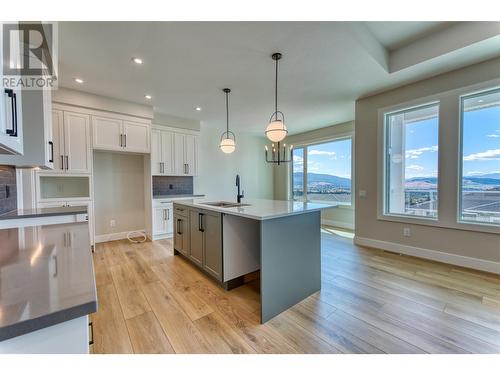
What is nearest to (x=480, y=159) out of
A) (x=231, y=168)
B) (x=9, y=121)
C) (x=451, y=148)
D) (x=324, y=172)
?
(x=451, y=148)

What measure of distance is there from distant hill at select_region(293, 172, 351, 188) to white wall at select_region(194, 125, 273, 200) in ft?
3.78

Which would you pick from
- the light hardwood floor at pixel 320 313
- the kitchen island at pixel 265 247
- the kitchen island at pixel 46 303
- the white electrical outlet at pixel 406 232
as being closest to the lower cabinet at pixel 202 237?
the kitchen island at pixel 265 247

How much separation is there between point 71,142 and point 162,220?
80.7 inches

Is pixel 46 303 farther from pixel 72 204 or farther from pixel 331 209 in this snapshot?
pixel 331 209

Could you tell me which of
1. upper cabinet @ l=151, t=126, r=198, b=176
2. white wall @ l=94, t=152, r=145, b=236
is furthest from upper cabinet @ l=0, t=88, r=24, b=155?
white wall @ l=94, t=152, r=145, b=236

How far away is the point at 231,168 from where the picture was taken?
21.4 ft

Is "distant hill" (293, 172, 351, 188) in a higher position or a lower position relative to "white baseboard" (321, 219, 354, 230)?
higher

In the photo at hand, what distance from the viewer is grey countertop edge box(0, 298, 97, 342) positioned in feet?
1.58

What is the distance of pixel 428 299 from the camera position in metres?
2.22

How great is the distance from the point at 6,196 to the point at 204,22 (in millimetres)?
2776

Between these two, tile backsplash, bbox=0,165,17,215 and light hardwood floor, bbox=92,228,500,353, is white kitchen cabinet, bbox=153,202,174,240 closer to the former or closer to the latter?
light hardwood floor, bbox=92,228,500,353

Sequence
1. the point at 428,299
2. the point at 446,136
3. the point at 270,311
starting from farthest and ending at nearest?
the point at 446,136
the point at 428,299
the point at 270,311
